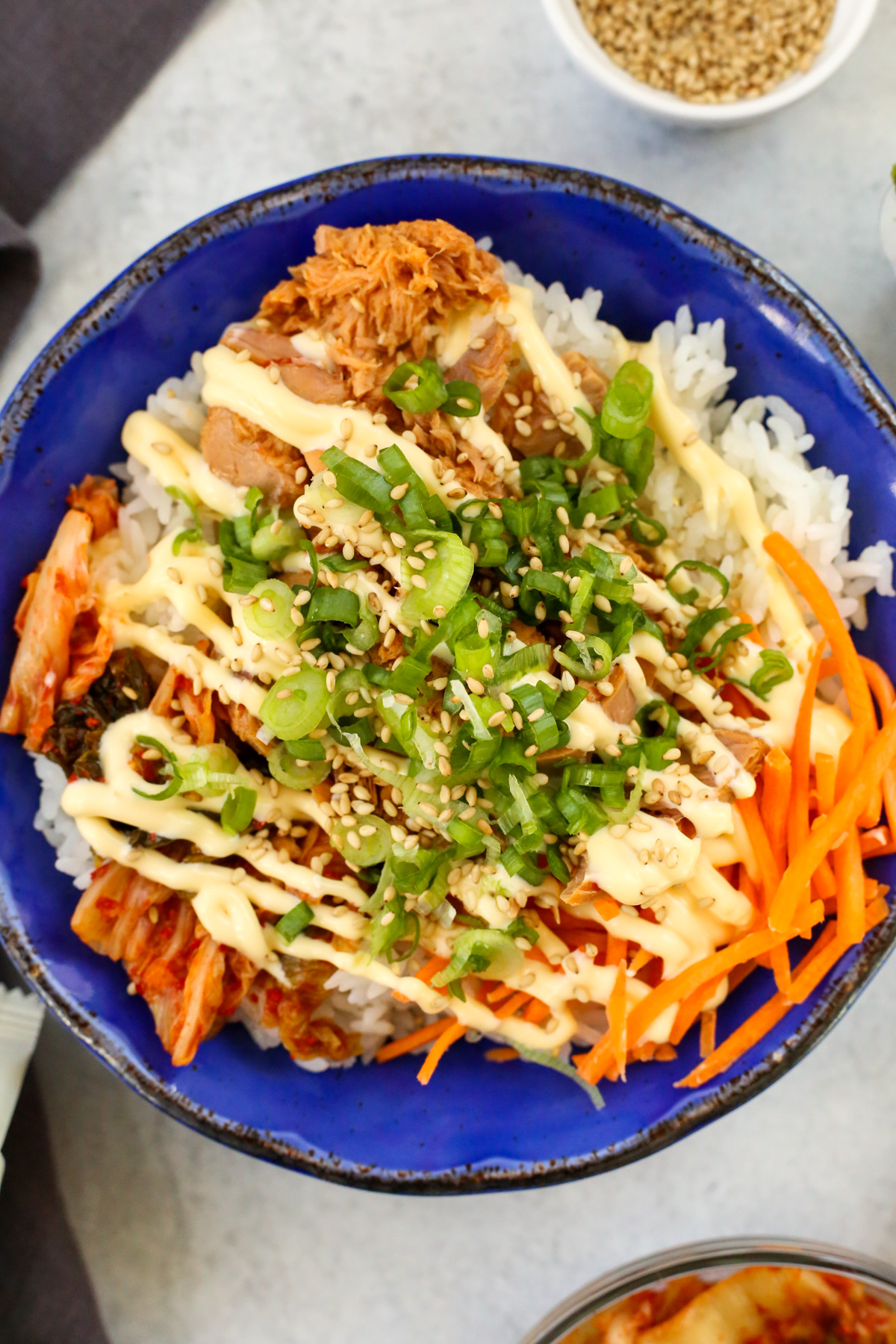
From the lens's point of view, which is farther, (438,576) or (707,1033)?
(707,1033)

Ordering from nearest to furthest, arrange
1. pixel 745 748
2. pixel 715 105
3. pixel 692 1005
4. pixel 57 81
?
pixel 745 748 < pixel 692 1005 < pixel 715 105 < pixel 57 81

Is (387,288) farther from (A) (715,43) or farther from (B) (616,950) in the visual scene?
(B) (616,950)

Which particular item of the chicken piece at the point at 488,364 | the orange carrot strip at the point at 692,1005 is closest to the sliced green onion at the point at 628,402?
the chicken piece at the point at 488,364

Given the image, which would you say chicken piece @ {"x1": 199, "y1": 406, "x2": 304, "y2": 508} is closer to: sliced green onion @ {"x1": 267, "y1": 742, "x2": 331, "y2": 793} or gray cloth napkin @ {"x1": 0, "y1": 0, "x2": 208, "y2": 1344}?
sliced green onion @ {"x1": 267, "y1": 742, "x2": 331, "y2": 793}

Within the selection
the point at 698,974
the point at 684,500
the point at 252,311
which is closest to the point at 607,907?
the point at 698,974

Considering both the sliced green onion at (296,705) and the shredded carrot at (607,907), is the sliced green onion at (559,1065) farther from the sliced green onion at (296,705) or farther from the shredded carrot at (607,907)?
the sliced green onion at (296,705)

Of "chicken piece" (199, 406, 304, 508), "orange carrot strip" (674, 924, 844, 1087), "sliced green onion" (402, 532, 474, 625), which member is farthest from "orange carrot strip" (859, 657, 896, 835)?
"chicken piece" (199, 406, 304, 508)

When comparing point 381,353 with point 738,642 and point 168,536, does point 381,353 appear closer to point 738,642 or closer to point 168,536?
point 168,536
